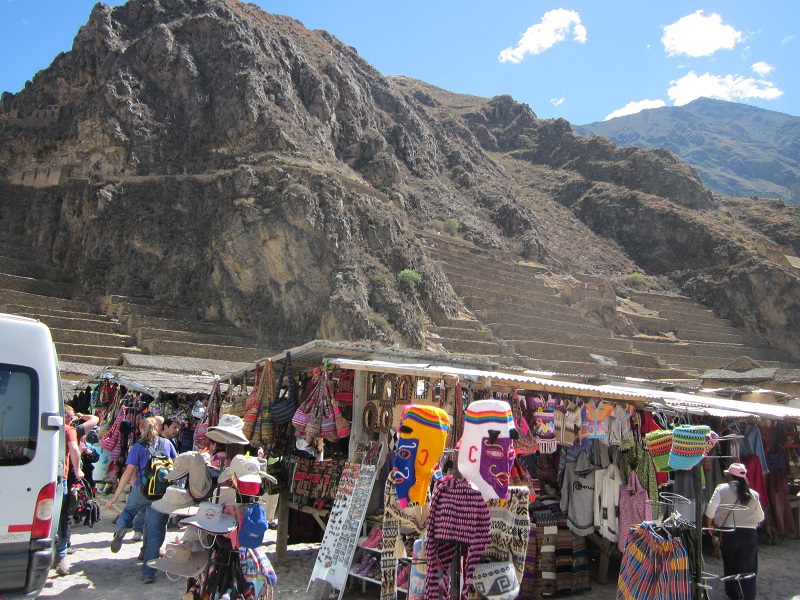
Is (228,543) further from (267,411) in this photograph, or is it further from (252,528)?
(267,411)

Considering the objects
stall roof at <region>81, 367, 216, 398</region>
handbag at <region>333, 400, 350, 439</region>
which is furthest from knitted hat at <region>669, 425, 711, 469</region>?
stall roof at <region>81, 367, 216, 398</region>

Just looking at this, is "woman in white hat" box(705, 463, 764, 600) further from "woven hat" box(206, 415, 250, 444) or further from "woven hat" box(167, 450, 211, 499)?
"woven hat" box(167, 450, 211, 499)

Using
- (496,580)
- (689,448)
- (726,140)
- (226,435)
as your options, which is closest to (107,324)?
(226,435)

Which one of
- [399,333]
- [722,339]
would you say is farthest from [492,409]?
[722,339]

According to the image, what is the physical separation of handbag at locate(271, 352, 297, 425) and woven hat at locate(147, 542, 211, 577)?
326cm

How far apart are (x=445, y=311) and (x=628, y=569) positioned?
94.7 feet

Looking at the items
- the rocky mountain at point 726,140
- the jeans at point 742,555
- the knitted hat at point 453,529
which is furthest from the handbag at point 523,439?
the rocky mountain at point 726,140

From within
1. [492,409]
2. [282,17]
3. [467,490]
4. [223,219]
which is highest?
[282,17]

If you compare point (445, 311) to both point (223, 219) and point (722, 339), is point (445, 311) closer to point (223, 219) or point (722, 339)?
point (223, 219)

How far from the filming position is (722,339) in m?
47.0

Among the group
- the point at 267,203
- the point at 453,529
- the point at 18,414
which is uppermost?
the point at 267,203

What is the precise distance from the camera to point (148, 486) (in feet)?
21.8

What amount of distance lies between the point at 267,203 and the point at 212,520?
28.3m

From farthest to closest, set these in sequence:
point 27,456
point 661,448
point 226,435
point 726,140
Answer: point 726,140, point 661,448, point 226,435, point 27,456
